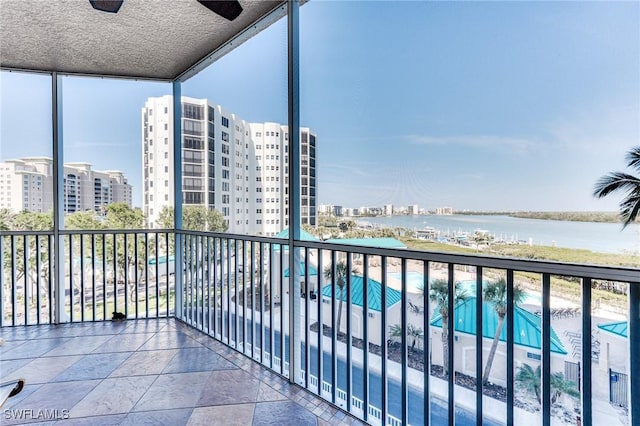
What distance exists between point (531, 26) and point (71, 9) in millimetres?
2800

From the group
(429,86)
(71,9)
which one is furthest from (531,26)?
(71,9)

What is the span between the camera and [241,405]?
74.3 inches

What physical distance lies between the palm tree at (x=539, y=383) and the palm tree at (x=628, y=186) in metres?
0.62

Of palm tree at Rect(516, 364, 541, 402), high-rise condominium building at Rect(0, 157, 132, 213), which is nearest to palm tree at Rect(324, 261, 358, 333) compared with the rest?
palm tree at Rect(516, 364, 541, 402)

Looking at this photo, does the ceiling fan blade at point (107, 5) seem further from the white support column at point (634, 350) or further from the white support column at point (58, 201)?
the white support column at point (634, 350)

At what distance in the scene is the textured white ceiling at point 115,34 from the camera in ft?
7.23

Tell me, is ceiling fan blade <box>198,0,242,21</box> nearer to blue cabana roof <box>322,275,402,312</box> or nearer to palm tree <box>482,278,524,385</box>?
blue cabana roof <box>322,275,402,312</box>

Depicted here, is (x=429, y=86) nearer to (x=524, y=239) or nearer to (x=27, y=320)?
(x=524, y=239)

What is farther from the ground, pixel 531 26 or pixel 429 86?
pixel 531 26

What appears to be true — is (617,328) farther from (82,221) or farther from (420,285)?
(82,221)

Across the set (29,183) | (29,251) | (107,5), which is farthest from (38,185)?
(107,5)

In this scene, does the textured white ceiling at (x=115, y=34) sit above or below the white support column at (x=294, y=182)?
above

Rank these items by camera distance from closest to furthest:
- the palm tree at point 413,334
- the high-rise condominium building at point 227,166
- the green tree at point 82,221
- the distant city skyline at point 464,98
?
the distant city skyline at point 464,98 → the palm tree at point 413,334 → the high-rise condominium building at point 227,166 → the green tree at point 82,221

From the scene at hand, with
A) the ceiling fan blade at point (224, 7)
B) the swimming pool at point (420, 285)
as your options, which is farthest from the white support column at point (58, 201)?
the swimming pool at point (420, 285)
